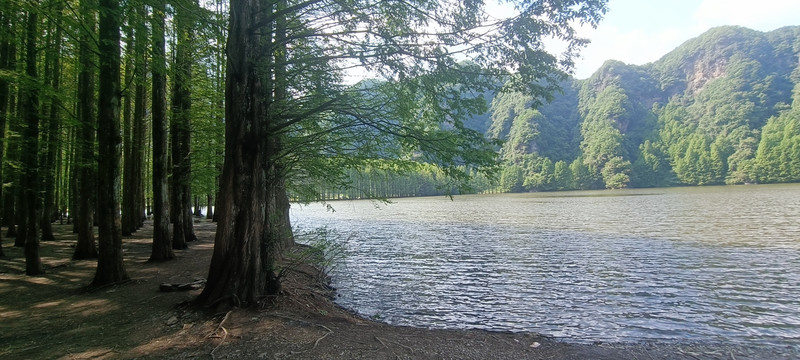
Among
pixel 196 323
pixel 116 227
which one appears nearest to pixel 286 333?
pixel 196 323

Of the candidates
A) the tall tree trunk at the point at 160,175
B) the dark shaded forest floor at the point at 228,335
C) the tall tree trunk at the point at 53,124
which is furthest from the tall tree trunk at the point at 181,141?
the dark shaded forest floor at the point at 228,335

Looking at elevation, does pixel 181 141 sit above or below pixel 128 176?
above

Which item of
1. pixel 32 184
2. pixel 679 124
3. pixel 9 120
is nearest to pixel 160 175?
pixel 32 184

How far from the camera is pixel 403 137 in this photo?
642 centimetres

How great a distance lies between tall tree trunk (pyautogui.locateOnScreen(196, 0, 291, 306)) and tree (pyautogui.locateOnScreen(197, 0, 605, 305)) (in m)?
0.02

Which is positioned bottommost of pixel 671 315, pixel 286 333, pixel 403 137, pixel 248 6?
pixel 671 315

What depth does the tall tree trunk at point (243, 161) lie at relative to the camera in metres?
6.38

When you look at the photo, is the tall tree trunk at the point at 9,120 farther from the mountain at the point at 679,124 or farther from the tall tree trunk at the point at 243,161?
the mountain at the point at 679,124

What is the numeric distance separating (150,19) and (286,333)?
6.55 m

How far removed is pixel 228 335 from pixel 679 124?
18860cm

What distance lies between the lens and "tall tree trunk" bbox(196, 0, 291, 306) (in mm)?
6379

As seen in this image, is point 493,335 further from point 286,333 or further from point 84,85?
point 84,85

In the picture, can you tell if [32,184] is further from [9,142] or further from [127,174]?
[127,174]

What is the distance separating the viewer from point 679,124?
502ft
